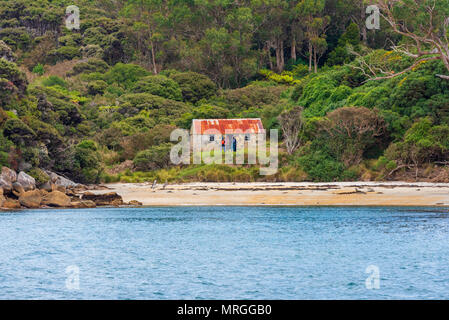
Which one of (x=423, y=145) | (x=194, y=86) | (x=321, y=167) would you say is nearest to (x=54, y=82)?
(x=194, y=86)

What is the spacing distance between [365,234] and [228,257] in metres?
6.01

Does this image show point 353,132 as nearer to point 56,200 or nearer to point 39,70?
point 56,200

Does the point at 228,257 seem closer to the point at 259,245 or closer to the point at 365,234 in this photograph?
the point at 259,245

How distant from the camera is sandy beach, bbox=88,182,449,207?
101 feet

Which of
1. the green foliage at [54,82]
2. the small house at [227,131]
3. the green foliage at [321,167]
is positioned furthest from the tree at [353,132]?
the green foliage at [54,82]

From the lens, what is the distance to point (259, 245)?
23.5 metres

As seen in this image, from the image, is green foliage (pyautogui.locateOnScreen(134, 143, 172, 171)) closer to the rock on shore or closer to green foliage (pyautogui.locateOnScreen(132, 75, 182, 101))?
the rock on shore

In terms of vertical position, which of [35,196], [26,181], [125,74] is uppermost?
[125,74]

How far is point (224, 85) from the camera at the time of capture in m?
70.2

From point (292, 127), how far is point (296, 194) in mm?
9683

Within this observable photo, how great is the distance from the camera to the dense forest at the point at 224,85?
118 feet

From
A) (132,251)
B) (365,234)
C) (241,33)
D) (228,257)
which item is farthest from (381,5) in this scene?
(241,33)

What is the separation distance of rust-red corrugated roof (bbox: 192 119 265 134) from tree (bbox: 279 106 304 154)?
4746 mm

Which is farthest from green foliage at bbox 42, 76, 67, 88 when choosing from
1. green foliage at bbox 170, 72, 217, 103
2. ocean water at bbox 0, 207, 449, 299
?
ocean water at bbox 0, 207, 449, 299
